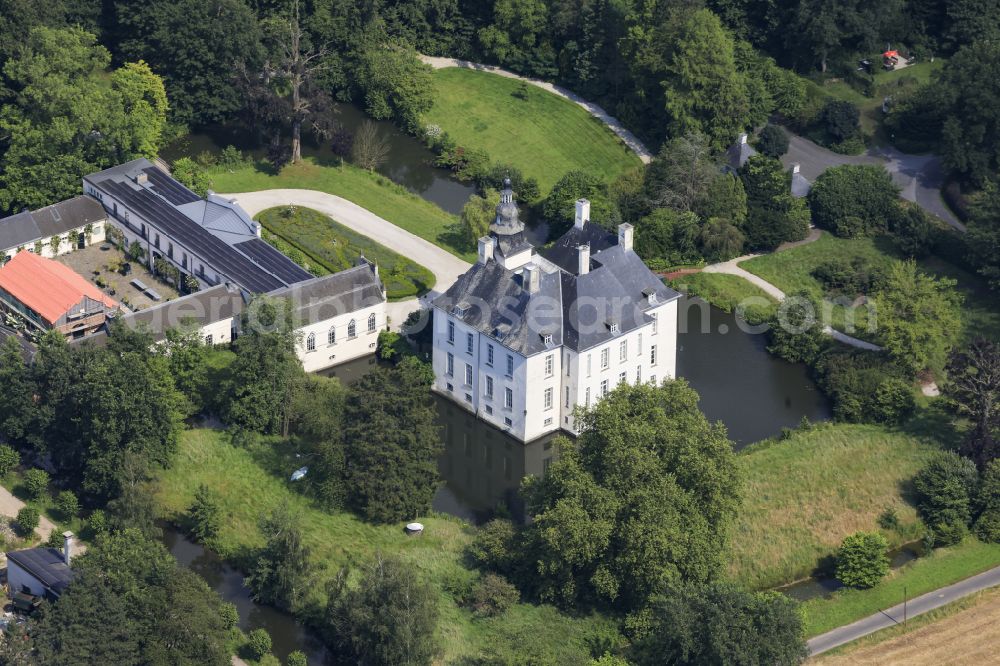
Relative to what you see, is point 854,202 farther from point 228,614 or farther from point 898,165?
point 228,614

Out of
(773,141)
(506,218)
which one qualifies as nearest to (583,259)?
(506,218)

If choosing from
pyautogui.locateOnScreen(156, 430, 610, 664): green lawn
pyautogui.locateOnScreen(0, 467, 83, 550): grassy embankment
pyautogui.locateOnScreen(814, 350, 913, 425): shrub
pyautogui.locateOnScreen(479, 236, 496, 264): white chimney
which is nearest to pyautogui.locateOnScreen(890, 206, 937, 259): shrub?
pyautogui.locateOnScreen(814, 350, 913, 425): shrub

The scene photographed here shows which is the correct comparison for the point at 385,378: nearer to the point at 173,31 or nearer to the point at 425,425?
the point at 425,425

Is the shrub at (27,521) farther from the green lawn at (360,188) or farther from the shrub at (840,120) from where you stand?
the shrub at (840,120)

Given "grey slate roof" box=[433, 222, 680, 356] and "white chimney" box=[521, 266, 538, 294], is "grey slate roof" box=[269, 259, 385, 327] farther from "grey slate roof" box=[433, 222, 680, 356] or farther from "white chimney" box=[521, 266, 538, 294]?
"white chimney" box=[521, 266, 538, 294]

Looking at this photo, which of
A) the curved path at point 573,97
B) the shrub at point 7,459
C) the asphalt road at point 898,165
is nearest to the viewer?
the shrub at point 7,459

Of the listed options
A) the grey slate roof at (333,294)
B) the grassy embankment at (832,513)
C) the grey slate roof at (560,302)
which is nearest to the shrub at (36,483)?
the grey slate roof at (333,294)

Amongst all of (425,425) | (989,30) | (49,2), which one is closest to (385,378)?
(425,425)
